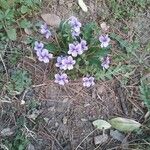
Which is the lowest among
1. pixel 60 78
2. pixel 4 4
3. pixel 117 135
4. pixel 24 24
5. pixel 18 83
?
pixel 117 135

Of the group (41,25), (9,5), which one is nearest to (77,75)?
(41,25)

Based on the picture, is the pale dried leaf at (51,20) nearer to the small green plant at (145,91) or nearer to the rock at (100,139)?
the small green plant at (145,91)

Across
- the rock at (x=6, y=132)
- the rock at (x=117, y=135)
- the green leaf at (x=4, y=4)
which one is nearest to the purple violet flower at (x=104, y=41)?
the rock at (x=117, y=135)

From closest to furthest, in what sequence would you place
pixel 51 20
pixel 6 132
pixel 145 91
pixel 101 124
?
pixel 6 132, pixel 101 124, pixel 145 91, pixel 51 20

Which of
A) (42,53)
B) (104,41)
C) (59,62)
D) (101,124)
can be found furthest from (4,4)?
(101,124)

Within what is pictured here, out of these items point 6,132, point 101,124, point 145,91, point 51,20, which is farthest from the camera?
point 51,20

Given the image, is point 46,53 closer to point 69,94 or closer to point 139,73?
point 69,94

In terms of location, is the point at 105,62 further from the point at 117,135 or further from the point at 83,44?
the point at 117,135

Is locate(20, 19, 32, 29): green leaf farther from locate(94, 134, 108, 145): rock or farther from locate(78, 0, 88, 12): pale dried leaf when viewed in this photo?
locate(94, 134, 108, 145): rock
